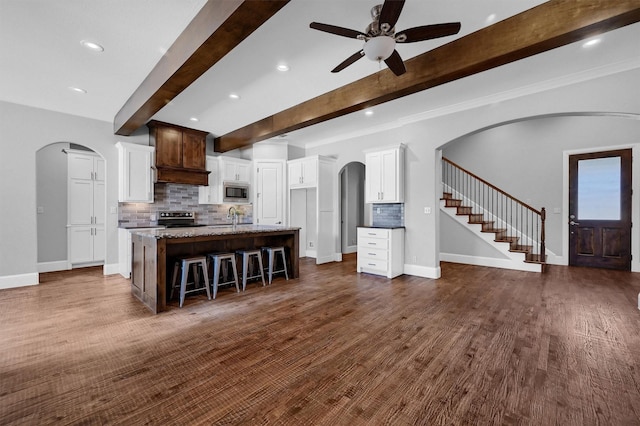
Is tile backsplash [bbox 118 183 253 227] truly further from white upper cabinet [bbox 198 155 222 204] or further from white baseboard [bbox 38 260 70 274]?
white baseboard [bbox 38 260 70 274]

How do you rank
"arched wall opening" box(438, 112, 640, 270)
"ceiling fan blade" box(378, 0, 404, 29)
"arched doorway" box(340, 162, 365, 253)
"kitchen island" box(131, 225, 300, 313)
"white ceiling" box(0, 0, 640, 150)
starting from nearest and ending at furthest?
"ceiling fan blade" box(378, 0, 404, 29) → "white ceiling" box(0, 0, 640, 150) → "kitchen island" box(131, 225, 300, 313) → "arched wall opening" box(438, 112, 640, 270) → "arched doorway" box(340, 162, 365, 253)

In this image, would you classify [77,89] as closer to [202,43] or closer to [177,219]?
[177,219]

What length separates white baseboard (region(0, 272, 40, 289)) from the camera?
438cm

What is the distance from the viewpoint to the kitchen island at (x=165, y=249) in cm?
332

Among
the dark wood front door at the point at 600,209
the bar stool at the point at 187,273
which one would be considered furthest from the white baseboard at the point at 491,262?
the bar stool at the point at 187,273

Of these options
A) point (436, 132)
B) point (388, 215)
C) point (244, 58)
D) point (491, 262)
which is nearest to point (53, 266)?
point (244, 58)

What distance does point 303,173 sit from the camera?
6566 millimetres

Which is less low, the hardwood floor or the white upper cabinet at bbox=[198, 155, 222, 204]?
the white upper cabinet at bbox=[198, 155, 222, 204]

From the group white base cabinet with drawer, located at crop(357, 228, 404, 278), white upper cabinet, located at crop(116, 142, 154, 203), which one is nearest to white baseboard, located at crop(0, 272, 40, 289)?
white upper cabinet, located at crop(116, 142, 154, 203)

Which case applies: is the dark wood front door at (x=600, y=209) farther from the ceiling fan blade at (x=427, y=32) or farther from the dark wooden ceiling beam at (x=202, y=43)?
the dark wooden ceiling beam at (x=202, y=43)

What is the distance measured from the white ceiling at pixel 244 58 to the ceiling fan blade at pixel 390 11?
0.38 metres

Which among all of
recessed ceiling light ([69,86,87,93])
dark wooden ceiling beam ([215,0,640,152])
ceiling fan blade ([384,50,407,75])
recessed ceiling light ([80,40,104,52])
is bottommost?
ceiling fan blade ([384,50,407,75])

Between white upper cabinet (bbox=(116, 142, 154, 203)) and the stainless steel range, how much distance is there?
445 millimetres

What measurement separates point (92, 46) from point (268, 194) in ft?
13.8
